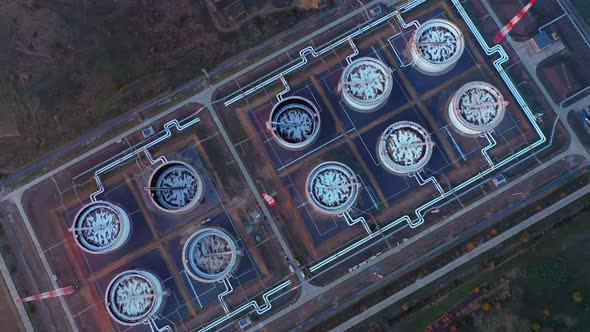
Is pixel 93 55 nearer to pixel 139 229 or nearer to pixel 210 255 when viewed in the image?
pixel 139 229

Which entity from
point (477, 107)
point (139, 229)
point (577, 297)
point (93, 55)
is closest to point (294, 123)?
point (477, 107)

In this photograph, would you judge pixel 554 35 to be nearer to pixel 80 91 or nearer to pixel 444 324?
pixel 444 324

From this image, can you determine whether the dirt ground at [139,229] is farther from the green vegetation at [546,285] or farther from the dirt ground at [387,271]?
the green vegetation at [546,285]

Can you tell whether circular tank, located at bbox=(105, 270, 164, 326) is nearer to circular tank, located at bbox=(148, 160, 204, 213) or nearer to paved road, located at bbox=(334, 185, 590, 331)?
circular tank, located at bbox=(148, 160, 204, 213)

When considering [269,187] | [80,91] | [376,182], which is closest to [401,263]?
[376,182]

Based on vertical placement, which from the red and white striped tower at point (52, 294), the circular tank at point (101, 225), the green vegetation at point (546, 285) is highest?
the circular tank at point (101, 225)

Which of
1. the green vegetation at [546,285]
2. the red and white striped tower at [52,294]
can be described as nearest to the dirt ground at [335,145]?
the green vegetation at [546,285]

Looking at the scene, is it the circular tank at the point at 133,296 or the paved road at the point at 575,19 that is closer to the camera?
the circular tank at the point at 133,296
